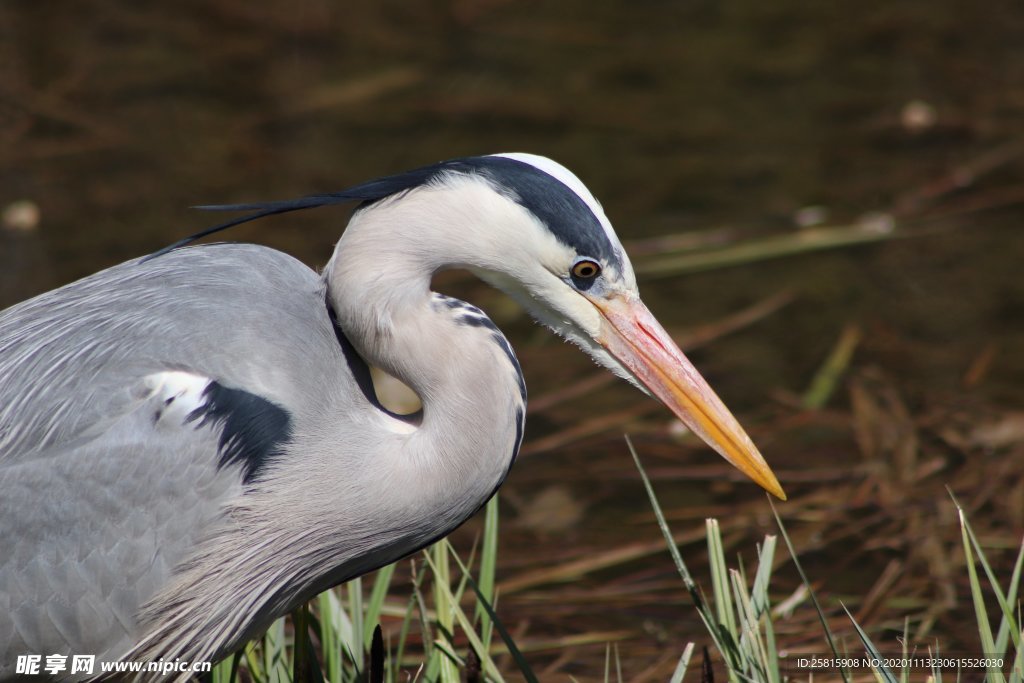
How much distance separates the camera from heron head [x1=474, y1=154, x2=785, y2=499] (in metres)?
2.47

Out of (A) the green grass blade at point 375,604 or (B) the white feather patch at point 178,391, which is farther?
(A) the green grass blade at point 375,604

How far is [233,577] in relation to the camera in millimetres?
2598

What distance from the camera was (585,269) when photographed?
2.53 m

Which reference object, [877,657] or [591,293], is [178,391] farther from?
[877,657]

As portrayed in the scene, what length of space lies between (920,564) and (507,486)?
1.36 metres

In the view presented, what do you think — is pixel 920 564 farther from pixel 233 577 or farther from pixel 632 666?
pixel 233 577

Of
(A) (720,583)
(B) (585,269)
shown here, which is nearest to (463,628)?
(A) (720,583)

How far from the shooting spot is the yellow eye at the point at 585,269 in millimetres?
2518

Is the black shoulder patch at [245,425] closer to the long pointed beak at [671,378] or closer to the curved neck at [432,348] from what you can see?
the curved neck at [432,348]

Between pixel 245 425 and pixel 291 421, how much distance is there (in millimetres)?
91

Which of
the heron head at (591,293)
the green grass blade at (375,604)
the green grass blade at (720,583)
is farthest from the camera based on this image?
the green grass blade at (375,604)

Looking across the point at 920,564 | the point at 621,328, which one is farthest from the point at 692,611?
the point at 621,328

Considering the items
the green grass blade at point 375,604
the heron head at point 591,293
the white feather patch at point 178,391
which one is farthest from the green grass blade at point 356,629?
the heron head at point 591,293

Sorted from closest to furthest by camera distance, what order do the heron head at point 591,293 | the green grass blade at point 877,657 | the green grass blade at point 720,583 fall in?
the green grass blade at point 877,657
the heron head at point 591,293
the green grass blade at point 720,583
